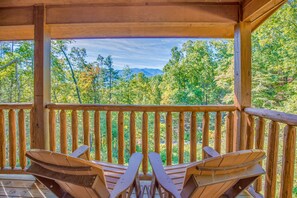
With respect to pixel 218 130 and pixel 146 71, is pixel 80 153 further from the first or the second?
pixel 146 71

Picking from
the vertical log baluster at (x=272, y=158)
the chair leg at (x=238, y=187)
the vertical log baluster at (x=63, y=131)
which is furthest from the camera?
the vertical log baluster at (x=63, y=131)

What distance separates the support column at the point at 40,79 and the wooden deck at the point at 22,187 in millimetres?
484

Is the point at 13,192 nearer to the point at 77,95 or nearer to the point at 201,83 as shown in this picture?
the point at 77,95

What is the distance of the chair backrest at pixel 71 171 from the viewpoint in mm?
1184

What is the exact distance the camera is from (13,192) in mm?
2385

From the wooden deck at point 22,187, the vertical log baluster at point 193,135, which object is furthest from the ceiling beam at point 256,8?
the wooden deck at point 22,187

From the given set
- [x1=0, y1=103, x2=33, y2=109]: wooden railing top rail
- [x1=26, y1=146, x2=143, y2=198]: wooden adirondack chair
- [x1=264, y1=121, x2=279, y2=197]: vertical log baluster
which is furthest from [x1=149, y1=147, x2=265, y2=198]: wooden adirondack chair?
[x1=0, y1=103, x2=33, y2=109]: wooden railing top rail

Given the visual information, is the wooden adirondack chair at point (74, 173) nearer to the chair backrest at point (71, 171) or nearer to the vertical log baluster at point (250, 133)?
the chair backrest at point (71, 171)

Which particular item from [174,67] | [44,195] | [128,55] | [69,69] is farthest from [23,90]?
[44,195]

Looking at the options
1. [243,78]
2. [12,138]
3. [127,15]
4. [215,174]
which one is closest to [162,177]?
[215,174]

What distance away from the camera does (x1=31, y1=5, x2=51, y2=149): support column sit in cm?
262

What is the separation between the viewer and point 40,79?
2619 millimetres

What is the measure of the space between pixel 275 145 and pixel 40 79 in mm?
2813

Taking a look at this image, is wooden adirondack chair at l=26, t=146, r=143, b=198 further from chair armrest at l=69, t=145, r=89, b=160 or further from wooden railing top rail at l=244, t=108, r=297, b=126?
wooden railing top rail at l=244, t=108, r=297, b=126
